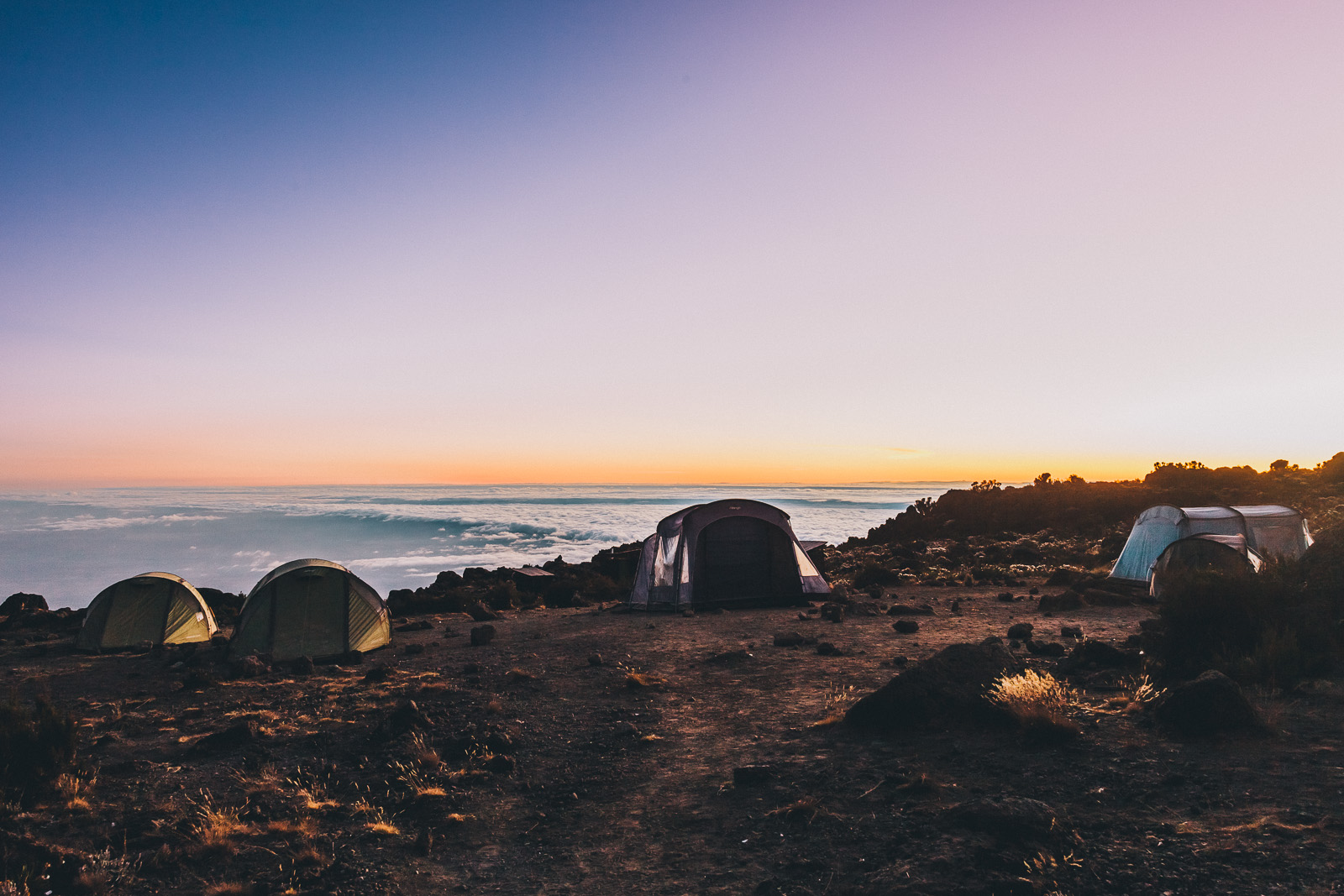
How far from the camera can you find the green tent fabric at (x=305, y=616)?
12633 millimetres

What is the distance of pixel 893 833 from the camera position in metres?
5.00

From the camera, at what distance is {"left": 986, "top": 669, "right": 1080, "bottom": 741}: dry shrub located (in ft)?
20.8

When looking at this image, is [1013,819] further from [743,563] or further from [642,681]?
[743,563]

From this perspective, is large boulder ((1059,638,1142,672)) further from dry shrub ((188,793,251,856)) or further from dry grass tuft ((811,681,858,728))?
dry shrub ((188,793,251,856))

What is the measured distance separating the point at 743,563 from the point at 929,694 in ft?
33.4

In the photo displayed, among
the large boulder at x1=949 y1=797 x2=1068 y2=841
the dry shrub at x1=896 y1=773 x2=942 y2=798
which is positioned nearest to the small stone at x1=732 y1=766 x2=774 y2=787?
the dry shrub at x1=896 y1=773 x2=942 y2=798

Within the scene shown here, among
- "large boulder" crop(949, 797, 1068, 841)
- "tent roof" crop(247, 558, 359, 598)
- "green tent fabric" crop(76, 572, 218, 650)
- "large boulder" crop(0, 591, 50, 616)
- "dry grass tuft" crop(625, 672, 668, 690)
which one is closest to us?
"large boulder" crop(949, 797, 1068, 841)

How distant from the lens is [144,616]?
47.6 feet

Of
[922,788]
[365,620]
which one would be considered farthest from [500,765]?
[365,620]

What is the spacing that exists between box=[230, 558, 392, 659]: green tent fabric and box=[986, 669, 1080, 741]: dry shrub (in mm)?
11332

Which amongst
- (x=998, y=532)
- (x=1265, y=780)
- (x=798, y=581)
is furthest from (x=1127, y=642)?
(x=998, y=532)

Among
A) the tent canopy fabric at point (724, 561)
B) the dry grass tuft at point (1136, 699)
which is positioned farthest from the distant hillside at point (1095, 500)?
the dry grass tuft at point (1136, 699)

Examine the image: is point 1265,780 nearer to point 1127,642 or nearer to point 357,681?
point 1127,642

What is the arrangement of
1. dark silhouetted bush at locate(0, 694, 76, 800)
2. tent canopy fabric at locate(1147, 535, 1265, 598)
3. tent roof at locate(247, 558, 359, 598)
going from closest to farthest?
1. dark silhouetted bush at locate(0, 694, 76, 800)
2. tent roof at locate(247, 558, 359, 598)
3. tent canopy fabric at locate(1147, 535, 1265, 598)
